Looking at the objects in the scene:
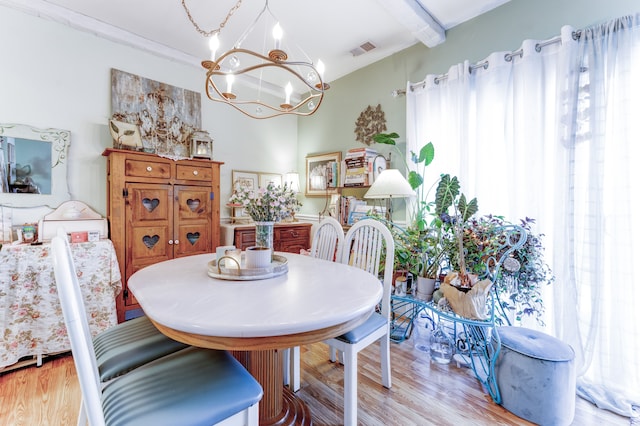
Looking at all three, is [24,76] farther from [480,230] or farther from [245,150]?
[480,230]

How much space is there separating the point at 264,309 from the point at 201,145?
2.64m

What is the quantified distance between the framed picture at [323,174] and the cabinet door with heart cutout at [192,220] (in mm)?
1487

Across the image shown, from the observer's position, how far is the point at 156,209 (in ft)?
8.57

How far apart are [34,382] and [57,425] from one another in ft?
→ 2.00

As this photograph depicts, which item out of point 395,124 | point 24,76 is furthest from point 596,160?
point 24,76

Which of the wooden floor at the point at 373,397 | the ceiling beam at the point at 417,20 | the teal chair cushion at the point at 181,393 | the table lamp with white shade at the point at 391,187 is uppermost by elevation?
the ceiling beam at the point at 417,20

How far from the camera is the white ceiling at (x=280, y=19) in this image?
2305 mm

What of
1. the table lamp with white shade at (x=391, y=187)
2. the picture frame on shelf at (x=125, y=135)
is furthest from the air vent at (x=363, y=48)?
the picture frame on shelf at (x=125, y=135)

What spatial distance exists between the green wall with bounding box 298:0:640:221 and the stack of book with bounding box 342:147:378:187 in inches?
15.4

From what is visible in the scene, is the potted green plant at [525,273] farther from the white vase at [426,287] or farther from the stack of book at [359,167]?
the stack of book at [359,167]

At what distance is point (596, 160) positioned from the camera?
172cm

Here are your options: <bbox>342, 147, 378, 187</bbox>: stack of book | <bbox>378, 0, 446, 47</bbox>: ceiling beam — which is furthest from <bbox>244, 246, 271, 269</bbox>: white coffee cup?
<bbox>378, 0, 446, 47</bbox>: ceiling beam

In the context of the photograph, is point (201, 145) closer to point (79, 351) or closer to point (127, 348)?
point (127, 348)

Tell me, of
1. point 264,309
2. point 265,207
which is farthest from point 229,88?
point 264,309
